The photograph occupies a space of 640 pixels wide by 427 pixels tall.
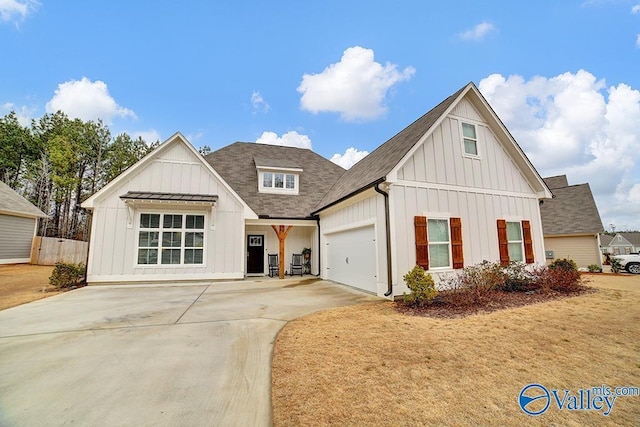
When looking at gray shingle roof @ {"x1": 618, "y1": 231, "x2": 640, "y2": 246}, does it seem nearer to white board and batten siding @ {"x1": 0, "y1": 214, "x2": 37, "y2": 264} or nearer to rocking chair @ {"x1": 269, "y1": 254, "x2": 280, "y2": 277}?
rocking chair @ {"x1": 269, "y1": 254, "x2": 280, "y2": 277}

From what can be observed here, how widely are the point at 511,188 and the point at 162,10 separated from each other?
47.6ft

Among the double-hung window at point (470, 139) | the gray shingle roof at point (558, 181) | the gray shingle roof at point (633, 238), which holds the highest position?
the gray shingle roof at point (558, 181)

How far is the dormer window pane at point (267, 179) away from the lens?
543 inches

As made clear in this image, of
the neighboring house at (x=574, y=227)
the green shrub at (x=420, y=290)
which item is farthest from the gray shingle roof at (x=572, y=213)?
the green shrub at (x=420, y=290)

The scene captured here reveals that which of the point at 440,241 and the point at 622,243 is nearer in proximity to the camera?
the point at 440,241

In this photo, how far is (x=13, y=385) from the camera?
9.53 ft

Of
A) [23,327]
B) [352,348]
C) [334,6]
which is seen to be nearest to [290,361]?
[352,348]

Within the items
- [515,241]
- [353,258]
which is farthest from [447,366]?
[515,241]

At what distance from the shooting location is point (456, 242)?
8180mm

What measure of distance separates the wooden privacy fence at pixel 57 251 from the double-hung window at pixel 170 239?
986 centimetres

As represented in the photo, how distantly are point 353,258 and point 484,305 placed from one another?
4090 mm

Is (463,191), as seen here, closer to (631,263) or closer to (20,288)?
(631,263)

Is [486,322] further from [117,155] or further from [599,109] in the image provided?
[117,155]

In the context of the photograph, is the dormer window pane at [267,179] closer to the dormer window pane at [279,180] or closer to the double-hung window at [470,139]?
the dormer window pane at [279,180]
